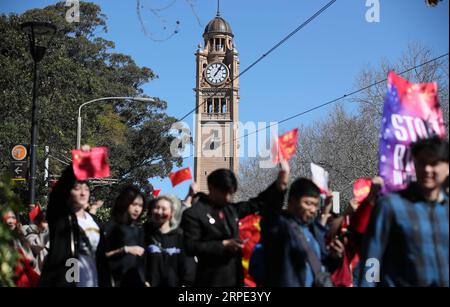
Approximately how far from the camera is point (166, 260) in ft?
24.3

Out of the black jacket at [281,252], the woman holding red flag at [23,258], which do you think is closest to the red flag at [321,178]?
the black jacket at [281,252]

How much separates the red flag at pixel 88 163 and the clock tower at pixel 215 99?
100027 mm

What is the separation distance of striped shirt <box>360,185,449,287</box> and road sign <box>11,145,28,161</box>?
11.8 metres

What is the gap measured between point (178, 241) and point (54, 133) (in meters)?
22.9

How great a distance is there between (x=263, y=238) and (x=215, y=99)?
11133 cm

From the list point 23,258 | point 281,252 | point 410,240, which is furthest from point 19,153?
point 410,240

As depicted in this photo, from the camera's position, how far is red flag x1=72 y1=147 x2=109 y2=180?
6.46 m

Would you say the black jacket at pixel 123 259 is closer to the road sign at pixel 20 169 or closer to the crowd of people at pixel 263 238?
the crowd of people at pixel 263 238

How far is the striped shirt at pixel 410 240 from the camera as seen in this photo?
15.3 feet

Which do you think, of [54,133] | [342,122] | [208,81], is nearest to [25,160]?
[54,133]

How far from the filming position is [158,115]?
51.9m

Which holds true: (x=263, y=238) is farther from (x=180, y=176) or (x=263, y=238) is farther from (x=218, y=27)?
(x=218, y=27)

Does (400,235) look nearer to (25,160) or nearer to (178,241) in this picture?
(178,241)

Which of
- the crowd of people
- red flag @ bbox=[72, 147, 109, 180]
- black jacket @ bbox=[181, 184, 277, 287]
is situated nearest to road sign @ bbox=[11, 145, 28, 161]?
the crowd of people
